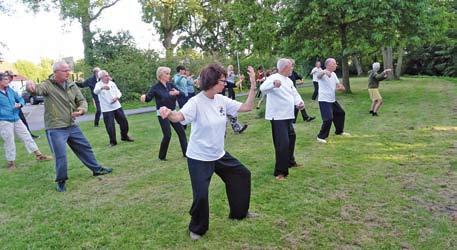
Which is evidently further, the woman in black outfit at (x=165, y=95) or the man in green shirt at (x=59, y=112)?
the woman in black outfit at (x=165, y=95)

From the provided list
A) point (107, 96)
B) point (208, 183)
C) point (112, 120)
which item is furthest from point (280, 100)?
point (112, 120)

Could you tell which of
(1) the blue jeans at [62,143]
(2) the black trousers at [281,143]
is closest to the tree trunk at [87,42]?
(1) the blue jeans at [62,143]

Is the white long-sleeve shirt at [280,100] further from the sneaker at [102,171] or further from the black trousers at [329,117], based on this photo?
the sneaker at [102,171]

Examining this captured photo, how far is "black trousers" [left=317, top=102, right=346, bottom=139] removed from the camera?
8945mm

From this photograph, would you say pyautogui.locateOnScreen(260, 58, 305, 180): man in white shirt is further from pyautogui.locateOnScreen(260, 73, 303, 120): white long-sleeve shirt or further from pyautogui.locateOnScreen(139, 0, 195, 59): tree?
pyautogui.locateOnScreen(139, 0, 195, 59): tree

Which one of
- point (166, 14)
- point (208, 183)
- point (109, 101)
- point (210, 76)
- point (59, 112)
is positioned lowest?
point (208, 183)

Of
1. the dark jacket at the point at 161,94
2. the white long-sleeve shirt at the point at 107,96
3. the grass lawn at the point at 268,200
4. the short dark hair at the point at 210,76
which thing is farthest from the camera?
the white long-sleeve shirt at the point at 107,96

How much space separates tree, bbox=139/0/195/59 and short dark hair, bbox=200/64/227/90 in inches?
1207

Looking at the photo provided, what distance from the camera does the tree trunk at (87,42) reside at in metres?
27.6

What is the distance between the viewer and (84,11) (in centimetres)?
2870

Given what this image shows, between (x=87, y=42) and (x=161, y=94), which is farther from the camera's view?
(x=87, y=42)

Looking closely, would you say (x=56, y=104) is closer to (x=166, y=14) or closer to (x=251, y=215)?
(x=251, y=215)

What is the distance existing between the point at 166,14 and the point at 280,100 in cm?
3207

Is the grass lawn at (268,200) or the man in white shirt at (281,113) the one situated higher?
the man in white shirt at (281,113)
